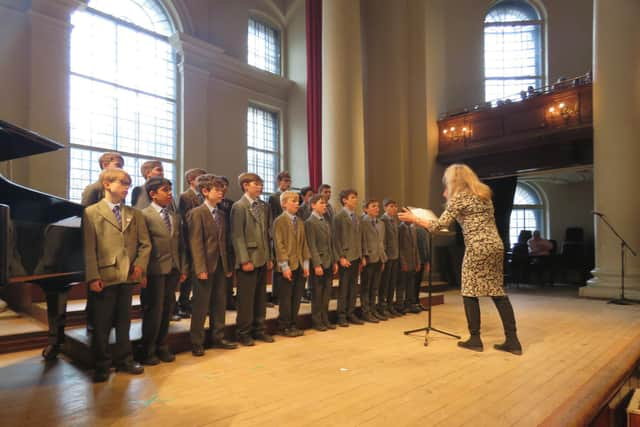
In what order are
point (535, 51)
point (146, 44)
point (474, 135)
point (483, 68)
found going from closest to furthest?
point (146, 44), point (474, 135), point (483, 68), point (535, 51)

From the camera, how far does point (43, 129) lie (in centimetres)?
706

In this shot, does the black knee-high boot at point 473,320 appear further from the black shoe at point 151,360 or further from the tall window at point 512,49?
the tall window at point 512,49

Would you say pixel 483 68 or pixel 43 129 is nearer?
pixel 43 129

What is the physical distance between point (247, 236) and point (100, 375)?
59.6 inches

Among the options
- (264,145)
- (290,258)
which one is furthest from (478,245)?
(264,145)

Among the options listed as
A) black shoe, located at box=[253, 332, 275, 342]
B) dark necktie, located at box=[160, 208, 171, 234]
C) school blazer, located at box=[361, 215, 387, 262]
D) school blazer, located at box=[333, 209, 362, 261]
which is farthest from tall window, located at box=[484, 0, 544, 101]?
dark necktie, located at box=[160, 208, 171, 234]

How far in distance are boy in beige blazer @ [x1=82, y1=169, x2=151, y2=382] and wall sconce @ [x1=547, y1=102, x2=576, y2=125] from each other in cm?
785

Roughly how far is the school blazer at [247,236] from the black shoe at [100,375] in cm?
129

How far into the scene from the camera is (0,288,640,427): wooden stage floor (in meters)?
2.34

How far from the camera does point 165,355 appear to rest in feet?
11.3

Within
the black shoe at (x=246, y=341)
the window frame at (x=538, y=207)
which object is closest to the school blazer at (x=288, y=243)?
the black shoe at (x=246, y=341)

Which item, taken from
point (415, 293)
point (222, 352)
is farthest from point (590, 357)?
point (222, 352)

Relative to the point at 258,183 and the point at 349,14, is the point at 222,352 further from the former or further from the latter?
the point at 349,14

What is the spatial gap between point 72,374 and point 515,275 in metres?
9.82
